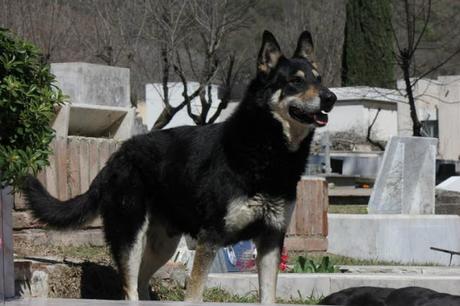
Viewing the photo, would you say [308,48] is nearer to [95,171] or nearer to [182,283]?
[182,283]

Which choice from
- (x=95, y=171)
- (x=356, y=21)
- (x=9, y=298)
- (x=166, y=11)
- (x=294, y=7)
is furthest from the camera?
(x=294, y=7)

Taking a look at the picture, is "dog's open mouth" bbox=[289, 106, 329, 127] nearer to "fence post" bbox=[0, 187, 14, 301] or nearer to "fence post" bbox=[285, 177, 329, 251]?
"fence post" bbox=[0, 187, 14, 301]

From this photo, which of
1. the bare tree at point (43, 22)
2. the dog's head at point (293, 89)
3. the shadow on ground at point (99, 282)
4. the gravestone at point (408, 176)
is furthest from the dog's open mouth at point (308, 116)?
the bare tree at point (43, 22)

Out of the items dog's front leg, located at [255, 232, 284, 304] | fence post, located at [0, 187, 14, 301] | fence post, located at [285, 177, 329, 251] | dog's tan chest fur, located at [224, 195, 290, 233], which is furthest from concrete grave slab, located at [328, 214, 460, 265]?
fence post, located at [0, 187, 14, 301]

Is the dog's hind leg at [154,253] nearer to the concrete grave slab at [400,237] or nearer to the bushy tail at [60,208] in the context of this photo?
the bushy tail at [60,208]

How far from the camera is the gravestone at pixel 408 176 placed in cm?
1580

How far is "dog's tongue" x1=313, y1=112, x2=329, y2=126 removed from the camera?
24.9ft

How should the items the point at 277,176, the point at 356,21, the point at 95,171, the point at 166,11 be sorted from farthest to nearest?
the point at 356,21 < the point at 166,11 < the point at 95,171 < the point at 277,176

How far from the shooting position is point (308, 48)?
837 centimetres

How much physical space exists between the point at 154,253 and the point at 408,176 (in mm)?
7812

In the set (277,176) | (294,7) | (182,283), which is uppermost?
(294,7)

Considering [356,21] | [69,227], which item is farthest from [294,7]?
[69,227]

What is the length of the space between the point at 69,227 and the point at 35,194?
467 mm

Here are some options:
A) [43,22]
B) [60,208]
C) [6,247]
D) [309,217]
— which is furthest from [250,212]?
[43,22]
